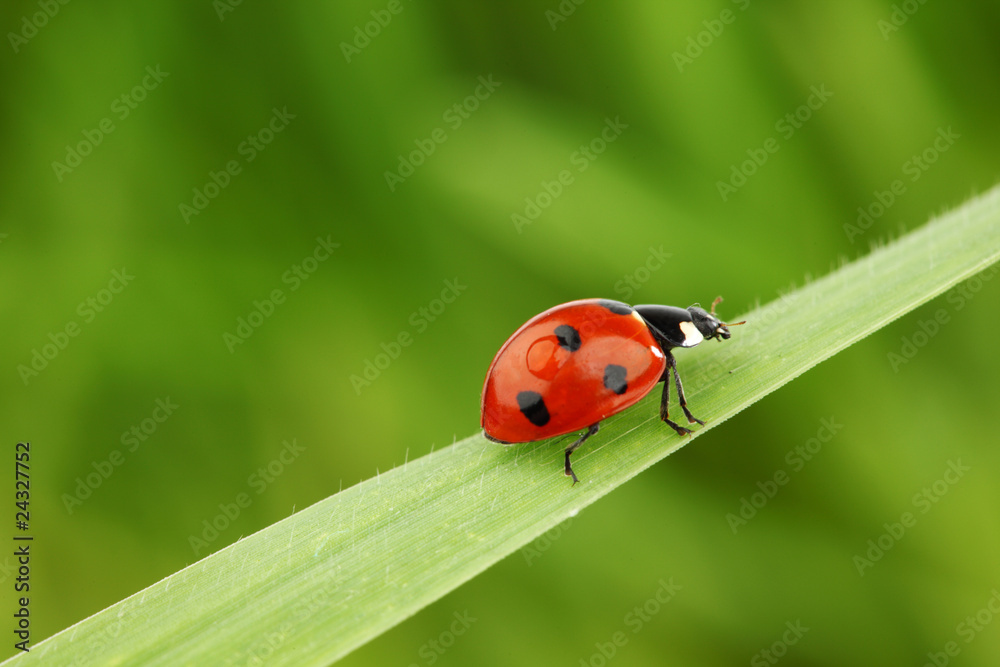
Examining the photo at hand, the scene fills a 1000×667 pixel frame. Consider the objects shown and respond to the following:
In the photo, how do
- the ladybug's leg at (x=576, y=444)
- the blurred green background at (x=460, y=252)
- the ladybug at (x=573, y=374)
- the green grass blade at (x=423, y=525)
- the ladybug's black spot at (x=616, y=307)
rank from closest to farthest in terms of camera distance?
the green grass blade at (x=423, y=525) → the ladybug's leg at (x=576, y=444) → the ladybug at (x=573, y=374) → the ladybug's black spot at (x=616, y=307) → the blurred green background at (x=460, y=252)

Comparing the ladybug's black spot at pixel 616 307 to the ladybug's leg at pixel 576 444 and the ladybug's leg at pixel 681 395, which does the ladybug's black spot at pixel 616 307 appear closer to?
the ladybug's leg at pixel 681 395

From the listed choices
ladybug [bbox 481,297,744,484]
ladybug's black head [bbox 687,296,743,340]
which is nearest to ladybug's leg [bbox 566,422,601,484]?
ladybug [bbox 481,297,744,484]

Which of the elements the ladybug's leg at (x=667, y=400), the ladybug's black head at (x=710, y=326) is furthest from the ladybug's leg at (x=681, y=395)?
the ladybug's black head at (x=710, y=326)

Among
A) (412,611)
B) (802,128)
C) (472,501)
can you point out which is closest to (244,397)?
(472,501)

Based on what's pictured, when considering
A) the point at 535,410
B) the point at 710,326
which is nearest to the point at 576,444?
the point at 535,410

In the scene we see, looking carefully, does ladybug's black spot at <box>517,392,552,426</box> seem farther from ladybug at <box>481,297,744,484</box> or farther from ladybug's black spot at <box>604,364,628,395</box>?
ladybug's black spot at <box>604,364,628,395</box>

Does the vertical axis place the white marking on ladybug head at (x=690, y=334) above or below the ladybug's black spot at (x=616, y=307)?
above

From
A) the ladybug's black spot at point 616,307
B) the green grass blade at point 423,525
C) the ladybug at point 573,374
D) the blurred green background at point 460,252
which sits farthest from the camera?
the blurred green background at point 460,252
